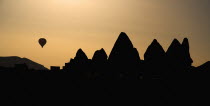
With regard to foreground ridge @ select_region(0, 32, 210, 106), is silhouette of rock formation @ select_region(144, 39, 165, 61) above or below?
above

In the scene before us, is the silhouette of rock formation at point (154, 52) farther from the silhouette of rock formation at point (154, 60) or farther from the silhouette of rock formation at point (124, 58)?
the silhouette of rock formation at point (124, 58)

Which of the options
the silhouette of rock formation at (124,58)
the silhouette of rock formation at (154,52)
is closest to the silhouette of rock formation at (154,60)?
the silhouette of rock formation at (154,52)

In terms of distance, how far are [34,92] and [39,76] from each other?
2.48 feet

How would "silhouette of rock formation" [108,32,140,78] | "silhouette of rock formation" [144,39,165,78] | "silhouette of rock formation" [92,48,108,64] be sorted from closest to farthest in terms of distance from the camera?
1. "silhouette of rock formation" [108,32,140,78]
2. "silhouette of rock formation" [144,39,165,78]
3. "silhouette of rock formation" [92,48,108,64]

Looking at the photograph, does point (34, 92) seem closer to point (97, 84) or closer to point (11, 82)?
point (11, 82)

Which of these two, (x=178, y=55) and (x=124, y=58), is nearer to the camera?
(x=124, y=58)

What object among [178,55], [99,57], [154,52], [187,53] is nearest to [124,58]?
[154,52]

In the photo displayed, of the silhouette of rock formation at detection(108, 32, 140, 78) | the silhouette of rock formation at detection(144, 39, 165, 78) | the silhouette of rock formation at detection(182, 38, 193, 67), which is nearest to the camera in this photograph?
the silhouette of rock formation at detection(108, 32, 140, 78)

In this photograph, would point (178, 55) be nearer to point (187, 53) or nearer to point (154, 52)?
point (187, 53)

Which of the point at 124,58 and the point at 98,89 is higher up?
the point at 124,58

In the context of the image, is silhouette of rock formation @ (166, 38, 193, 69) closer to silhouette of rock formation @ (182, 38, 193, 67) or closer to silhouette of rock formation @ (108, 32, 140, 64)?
silhouette of rock formation @ (182, 38, 193, 67)

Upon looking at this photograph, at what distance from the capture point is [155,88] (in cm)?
1662

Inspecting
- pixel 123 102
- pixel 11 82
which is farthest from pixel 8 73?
pixel 123 102

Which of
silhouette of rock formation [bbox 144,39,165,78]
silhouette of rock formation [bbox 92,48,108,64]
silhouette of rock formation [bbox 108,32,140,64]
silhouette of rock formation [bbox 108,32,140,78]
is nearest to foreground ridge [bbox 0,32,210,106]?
silhouette of rock formation [bbox 108,32,140,78]
